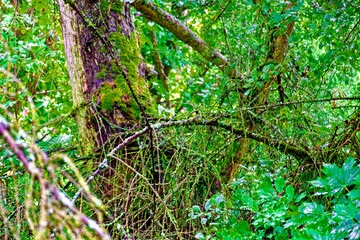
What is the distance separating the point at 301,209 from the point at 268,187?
0.16 meters

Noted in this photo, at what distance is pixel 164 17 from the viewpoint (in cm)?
244

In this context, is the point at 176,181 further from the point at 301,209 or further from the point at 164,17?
the point at 164,17

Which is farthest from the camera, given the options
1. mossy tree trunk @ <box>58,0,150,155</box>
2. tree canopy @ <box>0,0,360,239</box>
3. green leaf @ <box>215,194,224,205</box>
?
mossy tree trunk @ <box>58,0,150,155</box>

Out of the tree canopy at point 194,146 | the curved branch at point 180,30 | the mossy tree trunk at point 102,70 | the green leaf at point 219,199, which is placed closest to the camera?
the tree canopy at point 194,146

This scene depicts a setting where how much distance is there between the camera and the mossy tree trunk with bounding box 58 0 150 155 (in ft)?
6.01

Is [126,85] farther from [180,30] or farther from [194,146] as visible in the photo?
[180,30]

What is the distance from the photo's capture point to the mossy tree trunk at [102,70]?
1832 mm

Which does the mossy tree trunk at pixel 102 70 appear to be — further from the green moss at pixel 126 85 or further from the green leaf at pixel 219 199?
the green leaf at pixel 219 199

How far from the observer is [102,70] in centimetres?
194

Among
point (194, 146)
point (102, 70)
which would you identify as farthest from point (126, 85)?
point (194, 146)

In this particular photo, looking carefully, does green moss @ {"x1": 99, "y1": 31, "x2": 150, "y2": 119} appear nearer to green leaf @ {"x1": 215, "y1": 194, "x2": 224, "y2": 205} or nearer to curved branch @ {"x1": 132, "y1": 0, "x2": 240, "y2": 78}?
curved branch @ {"x1": 132, "y1": 0, "x2": 240, "y2": 78}

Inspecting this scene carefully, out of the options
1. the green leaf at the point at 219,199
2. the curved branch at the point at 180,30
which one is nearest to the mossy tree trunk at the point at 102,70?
the curved branch at the point at 180,30

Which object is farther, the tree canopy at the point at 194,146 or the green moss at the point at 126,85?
the green moss at the point at 126,85

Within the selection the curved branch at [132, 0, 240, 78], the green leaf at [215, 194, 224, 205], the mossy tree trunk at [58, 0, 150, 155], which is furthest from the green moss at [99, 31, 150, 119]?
the green leaf at [215, 194, 224, 205]
